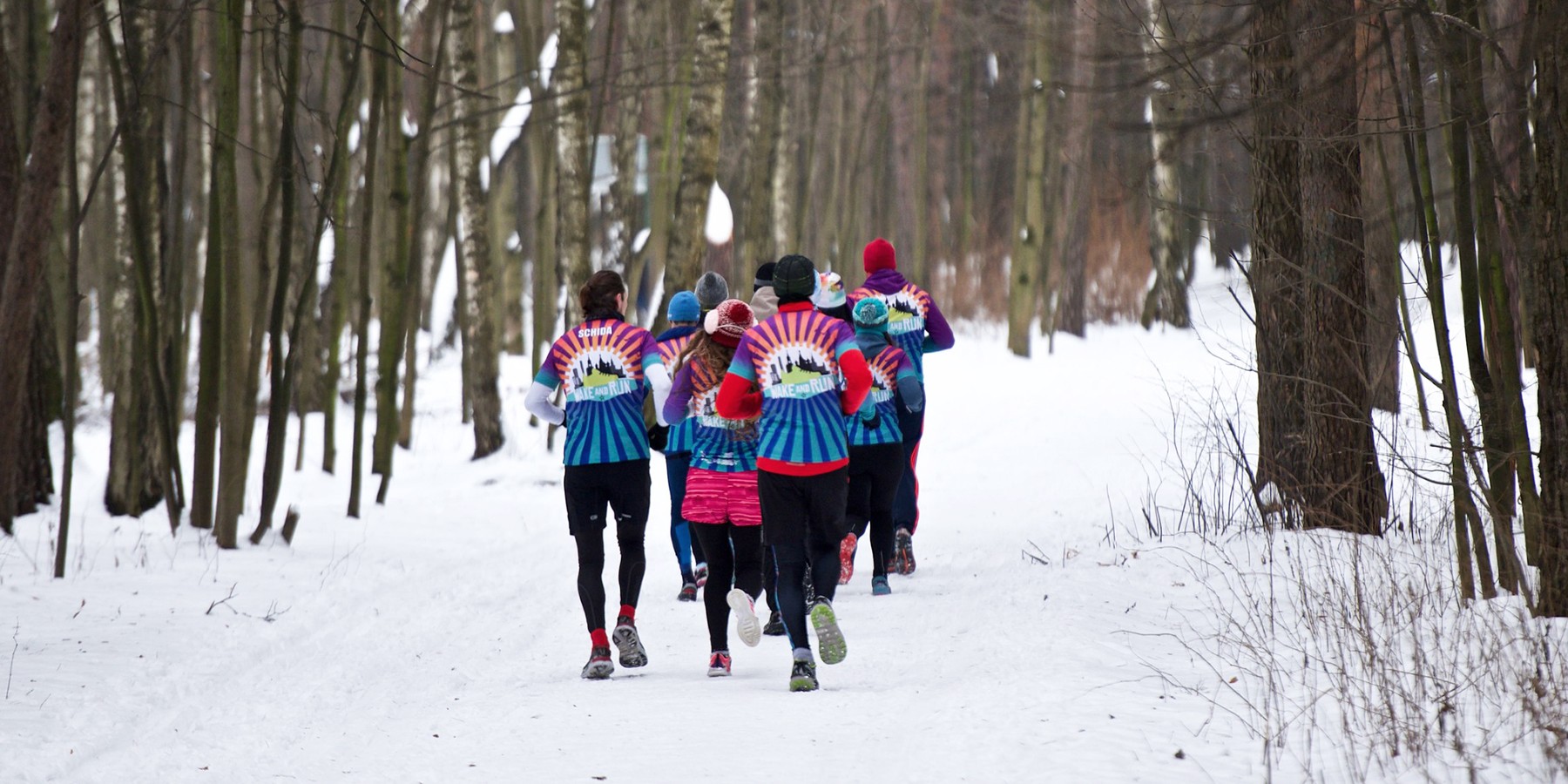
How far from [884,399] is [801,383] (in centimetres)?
231

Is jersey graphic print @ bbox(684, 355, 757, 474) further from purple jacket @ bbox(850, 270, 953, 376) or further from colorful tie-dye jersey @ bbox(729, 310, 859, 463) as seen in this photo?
purple jacket @ bbox(850, 270, 953, 376)

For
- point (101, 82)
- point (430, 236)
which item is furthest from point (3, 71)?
point (430, 236)

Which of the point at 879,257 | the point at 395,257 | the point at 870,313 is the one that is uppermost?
the point at 395,257

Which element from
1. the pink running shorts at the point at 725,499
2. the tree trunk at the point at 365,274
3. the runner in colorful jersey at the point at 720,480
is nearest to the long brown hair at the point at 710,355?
the runner in colorful jersey at the point at 720,480

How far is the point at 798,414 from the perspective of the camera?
6.13 meters

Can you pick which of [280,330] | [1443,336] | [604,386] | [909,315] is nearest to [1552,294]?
[1443,336]

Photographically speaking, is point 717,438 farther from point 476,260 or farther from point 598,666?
point 476,260

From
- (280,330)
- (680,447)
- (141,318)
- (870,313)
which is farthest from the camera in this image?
(141,318)

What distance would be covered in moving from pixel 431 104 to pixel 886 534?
7009 mm

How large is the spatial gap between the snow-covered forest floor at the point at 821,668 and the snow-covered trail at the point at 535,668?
22 mm

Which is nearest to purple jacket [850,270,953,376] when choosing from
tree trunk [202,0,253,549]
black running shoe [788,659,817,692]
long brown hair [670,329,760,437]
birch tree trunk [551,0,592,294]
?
long brown hair [670,329,760,437]

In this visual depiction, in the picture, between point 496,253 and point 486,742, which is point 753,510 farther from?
point 496,253

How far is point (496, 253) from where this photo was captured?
90.7 ft

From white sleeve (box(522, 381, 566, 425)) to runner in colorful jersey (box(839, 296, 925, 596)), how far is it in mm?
1951
